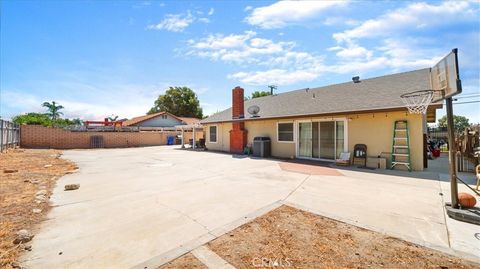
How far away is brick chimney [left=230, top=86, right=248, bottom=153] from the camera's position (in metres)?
14.7

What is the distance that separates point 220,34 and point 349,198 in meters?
9.46

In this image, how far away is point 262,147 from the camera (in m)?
12.6

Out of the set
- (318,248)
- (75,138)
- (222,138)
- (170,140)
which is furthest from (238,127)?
(75,138)

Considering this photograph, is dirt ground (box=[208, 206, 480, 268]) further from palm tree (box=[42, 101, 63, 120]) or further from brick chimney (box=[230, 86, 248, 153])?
palm tree (box=[42, 101, 63, 120])

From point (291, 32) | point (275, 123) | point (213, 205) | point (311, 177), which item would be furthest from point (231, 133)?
point (213, 205)

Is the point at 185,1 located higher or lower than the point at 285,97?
higher

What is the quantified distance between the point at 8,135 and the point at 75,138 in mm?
6221

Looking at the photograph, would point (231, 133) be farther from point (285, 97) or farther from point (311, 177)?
point (311, 177)

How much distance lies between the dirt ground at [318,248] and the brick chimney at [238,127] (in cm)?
1120

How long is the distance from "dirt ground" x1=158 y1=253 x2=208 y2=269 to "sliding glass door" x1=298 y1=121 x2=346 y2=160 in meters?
9.18

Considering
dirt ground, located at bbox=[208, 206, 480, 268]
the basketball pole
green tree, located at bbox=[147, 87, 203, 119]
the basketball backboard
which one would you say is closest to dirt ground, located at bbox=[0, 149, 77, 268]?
dirt ground, located at bbox=[208, 206, 480, 268]

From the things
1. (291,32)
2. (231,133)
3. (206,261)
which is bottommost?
(206,261)

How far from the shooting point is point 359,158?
30.3 feet

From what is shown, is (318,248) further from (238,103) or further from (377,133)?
(238,103)
